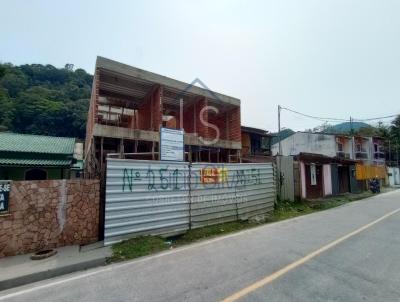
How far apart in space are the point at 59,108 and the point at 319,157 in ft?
149

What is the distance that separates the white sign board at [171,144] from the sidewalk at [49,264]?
3643mm

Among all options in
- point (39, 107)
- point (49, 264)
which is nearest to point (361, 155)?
point (49, 264)

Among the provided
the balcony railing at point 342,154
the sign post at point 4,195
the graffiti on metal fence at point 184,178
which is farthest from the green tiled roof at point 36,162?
the balcony railing at point 342,154

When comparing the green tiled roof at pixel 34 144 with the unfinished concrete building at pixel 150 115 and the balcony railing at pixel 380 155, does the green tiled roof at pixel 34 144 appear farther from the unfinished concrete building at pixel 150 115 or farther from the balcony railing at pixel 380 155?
the balcony railing at pixel 380 155

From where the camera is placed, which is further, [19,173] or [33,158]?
[19,173]

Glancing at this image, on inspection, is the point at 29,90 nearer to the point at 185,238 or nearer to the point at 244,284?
the point at 185,238

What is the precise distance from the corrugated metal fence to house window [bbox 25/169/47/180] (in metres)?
13.4

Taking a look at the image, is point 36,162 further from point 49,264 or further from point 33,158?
point 49,264

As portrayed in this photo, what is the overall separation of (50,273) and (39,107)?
49.1 meters

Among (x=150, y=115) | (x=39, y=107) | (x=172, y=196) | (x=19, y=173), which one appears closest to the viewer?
(x=172, y=196)

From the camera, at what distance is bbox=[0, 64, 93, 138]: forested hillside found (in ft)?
149

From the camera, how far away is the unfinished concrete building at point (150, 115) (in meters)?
11.6

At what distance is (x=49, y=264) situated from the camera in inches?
224

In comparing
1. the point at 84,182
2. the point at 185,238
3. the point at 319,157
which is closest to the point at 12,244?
the point at 84,182
